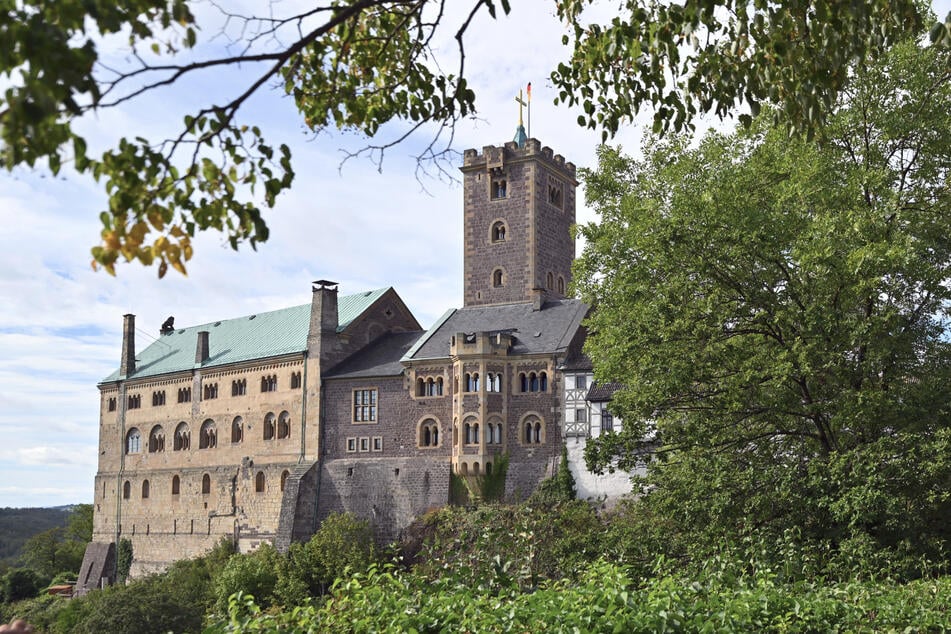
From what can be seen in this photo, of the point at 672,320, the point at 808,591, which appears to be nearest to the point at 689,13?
the point at 808,591

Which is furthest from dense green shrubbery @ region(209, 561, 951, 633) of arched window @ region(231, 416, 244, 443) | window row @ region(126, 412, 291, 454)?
arched window @ region(231, 416, 244, 443)

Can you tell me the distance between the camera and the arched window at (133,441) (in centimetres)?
6769

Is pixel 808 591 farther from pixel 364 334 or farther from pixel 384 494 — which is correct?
pixel 364 334

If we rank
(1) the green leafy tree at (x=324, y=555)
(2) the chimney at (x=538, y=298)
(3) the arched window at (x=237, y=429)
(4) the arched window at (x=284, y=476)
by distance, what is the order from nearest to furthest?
(1) the green leafy tree at (x=324, y=555) < (2) the chimney at (x=538, y=298) < (4) the arched window at (x=284, y=476) < (3) the arched window at (x=237, y=429)

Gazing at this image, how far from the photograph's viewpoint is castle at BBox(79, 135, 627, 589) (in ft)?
160

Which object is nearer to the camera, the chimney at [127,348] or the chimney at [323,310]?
the chimney at [323,310]

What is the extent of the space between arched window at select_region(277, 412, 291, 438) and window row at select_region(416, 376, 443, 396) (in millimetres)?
8945

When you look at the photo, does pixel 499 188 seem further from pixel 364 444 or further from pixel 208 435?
pixel 208 435

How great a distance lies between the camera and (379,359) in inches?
2176

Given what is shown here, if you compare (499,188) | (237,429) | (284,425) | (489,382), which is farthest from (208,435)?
(499,188)

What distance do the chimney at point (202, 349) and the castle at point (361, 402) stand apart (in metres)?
0.14

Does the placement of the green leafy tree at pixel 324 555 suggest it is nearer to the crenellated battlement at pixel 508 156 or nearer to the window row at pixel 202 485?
the window row at pixel 202 485

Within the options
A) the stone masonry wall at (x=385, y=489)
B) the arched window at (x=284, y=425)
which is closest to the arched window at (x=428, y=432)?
the stone masonry wall at (x=385, y=489)

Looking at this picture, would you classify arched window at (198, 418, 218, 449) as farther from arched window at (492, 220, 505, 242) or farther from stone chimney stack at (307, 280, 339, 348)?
arched window at (492, 220, 505, 242)
